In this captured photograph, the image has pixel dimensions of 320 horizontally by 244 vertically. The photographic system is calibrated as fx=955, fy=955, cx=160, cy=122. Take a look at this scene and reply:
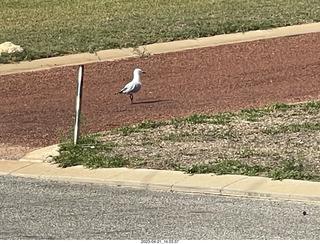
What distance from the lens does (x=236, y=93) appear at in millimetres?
20234

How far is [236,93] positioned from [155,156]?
20.3ft

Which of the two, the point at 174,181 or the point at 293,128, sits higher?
the point at 293,128

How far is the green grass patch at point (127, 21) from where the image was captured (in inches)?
1075

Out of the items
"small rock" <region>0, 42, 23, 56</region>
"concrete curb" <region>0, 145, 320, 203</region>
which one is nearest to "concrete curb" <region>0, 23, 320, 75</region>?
Result: "small rock" <region>0, 42, 23, 56</region>

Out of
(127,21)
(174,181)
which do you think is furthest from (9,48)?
(174,181)

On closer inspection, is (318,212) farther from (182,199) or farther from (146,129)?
(146,129)

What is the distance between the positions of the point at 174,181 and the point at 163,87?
8.38 meters

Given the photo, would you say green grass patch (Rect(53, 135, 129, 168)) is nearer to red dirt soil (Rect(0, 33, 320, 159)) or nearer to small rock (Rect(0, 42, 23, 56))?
red dirt soil (Rect(0, 33, 320, 159))

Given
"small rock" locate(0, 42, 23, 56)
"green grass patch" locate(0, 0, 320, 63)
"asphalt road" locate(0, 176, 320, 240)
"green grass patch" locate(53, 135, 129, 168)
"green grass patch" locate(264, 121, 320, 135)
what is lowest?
"asphalt road" locate(0, 176, 320, 240)

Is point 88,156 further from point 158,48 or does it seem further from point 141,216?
point 158,48

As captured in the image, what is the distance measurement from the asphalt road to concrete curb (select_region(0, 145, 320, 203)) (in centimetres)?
18

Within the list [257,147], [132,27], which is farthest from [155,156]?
[132,27]

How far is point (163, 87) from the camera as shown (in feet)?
69.4

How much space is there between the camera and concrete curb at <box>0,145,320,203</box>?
1205 centimetres
